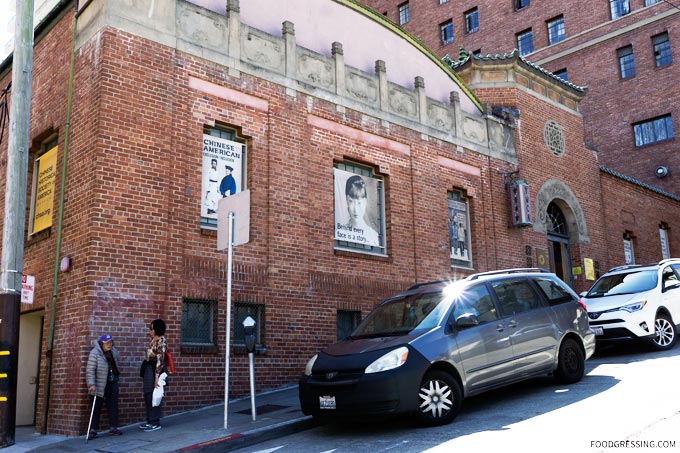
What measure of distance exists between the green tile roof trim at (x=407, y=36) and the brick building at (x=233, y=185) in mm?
69

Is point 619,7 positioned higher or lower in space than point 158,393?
higher

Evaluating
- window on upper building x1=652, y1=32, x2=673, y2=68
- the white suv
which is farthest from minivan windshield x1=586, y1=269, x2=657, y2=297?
window on upper building x1=652, y1=32, x2=673, y2=68

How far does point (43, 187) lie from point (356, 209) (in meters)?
6.30

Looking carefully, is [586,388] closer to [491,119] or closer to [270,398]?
[270,398]

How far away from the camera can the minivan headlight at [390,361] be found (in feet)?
26.1

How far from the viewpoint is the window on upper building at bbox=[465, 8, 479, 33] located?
124 ft

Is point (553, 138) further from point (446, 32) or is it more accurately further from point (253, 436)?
point (446, 32)

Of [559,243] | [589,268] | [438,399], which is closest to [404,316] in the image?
[438,399]

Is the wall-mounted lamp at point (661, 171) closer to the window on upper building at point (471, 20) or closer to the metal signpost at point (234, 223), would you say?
the window on upper building at point (471, 20)

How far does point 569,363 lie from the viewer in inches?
397

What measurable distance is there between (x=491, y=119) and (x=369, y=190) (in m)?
5.59

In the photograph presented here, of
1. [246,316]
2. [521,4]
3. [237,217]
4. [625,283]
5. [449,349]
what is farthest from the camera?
[521,4]

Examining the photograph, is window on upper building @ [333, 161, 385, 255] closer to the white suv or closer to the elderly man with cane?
the white suv

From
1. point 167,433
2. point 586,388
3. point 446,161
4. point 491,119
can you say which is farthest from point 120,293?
point 491,119
